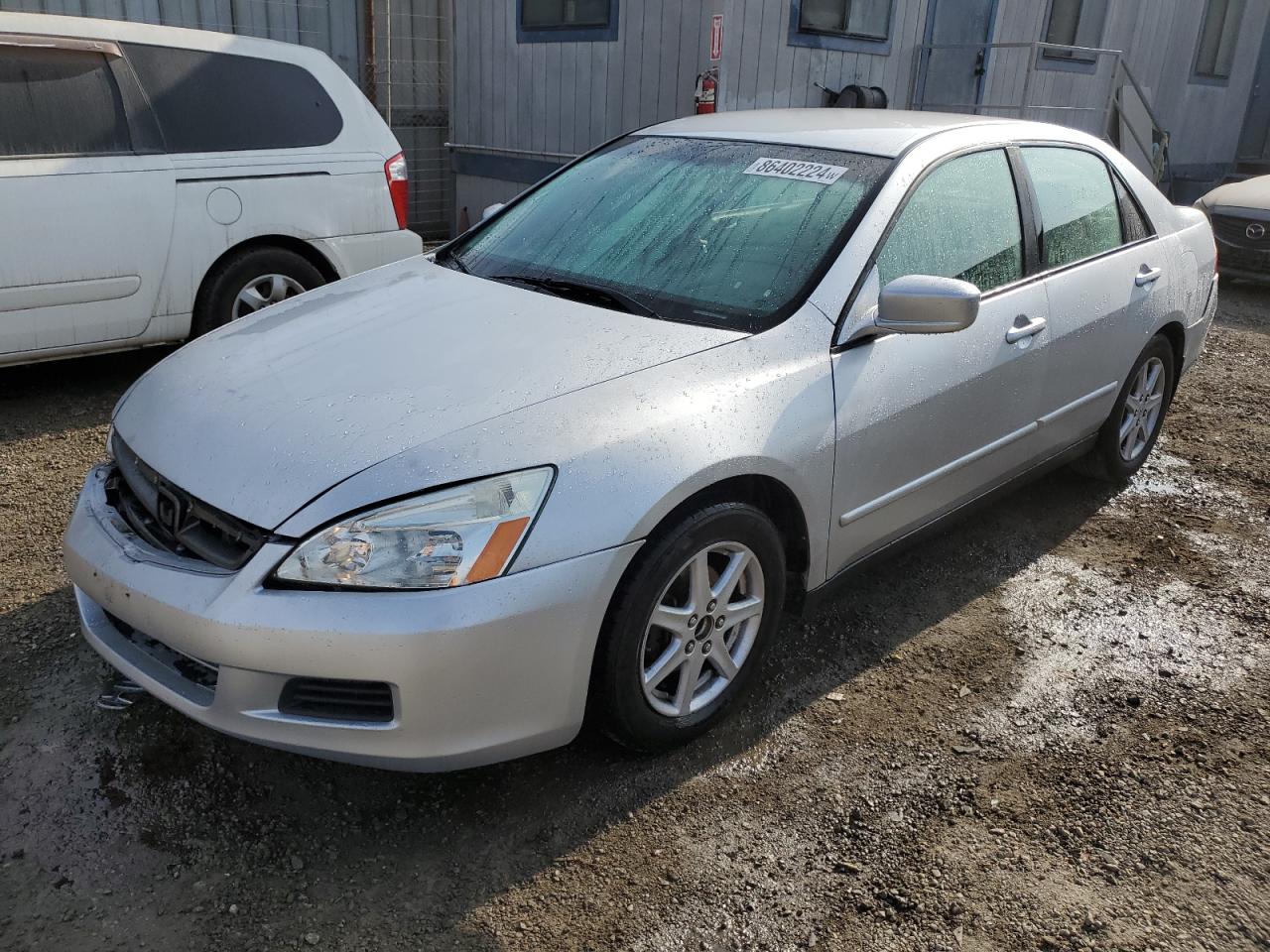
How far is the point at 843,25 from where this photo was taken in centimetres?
887

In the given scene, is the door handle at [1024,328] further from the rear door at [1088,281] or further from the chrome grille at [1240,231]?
the chrome grille at [1240,231]

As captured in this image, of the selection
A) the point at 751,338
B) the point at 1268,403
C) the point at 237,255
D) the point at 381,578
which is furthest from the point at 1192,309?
the point at 237,255

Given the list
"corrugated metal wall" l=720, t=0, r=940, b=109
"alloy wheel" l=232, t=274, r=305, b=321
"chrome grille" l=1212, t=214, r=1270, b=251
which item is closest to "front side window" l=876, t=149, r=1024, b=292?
"alloy wheel" l=232, t=274, r=305, b=321

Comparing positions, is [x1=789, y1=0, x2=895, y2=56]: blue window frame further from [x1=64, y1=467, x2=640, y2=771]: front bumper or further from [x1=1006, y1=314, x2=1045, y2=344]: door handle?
[x1=64, y1=467, x2=640, y2=771]: front bumper

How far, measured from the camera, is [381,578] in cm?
229

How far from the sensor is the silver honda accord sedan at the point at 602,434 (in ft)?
7.59

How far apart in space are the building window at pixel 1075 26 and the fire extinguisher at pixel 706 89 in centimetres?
499

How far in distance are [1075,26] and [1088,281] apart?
927cm

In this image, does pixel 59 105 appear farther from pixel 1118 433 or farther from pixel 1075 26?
pixel 1075 26

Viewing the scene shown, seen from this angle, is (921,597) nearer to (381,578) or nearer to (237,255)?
(381,578)

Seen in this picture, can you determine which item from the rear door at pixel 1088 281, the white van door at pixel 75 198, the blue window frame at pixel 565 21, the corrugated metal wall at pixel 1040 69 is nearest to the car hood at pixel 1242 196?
the corrugated metal wall at pixel 1040 69

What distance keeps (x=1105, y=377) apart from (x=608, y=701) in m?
2.67

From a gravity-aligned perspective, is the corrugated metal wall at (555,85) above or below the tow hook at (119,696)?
above

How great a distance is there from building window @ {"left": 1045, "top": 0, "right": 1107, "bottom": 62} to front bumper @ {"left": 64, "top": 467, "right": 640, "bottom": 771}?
10808 mm
